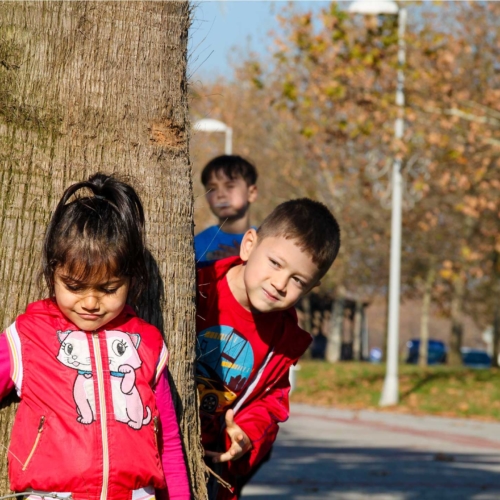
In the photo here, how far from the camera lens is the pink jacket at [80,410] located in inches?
99.1

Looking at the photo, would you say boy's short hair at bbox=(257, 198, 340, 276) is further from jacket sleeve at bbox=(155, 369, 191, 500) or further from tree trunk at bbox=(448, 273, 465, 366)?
tree trunk at bbox=(448, 273, 465, 366)

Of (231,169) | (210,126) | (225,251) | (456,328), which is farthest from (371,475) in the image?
(456,328)

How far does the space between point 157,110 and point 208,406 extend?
44.3 inches

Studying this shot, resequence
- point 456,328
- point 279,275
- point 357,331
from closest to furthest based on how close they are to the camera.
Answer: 1. point 279,275
2. point 456,328
3. point 357,331

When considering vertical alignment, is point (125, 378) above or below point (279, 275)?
below

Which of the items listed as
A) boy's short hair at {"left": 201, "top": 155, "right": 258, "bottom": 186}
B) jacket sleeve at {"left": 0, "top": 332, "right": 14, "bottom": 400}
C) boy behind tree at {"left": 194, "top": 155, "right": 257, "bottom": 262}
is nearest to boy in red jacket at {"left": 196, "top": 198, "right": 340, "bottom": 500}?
jacket sleeve at {"left": 0, "top": 332, "right": 14, "bottom": 400}

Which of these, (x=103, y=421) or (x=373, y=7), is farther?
(x=373, y=7)

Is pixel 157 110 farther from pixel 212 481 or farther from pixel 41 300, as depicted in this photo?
pixel 212 481

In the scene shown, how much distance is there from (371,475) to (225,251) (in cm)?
537

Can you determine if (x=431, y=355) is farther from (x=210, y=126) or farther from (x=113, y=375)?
(x=113, y=375)

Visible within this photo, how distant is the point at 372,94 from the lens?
53.9 ft

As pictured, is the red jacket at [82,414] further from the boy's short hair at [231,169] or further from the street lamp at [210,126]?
the boy's short hair at [231,169]

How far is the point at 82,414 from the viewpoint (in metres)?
2.54

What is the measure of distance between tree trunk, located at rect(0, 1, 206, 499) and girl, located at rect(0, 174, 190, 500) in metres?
0.26
